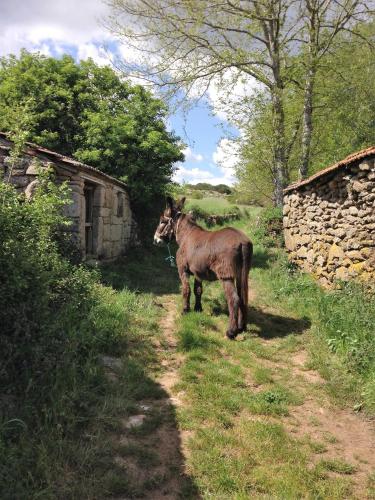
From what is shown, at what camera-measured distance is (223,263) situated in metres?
6.93

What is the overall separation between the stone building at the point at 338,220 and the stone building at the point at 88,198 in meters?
5.26

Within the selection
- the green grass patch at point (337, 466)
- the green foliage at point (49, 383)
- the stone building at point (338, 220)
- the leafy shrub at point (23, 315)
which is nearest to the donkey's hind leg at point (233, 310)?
the green foliage at point (49, 383)

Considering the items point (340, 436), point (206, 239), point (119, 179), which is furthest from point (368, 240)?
point (119, 179)

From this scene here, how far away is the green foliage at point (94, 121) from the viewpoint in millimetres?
13531

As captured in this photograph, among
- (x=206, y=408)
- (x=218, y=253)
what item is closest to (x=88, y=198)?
(x=218, y=253)

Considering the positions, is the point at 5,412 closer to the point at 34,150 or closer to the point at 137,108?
the point at 34,150

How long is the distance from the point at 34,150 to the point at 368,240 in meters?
7.12

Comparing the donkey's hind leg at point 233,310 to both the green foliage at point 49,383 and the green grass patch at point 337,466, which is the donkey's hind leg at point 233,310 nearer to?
the green foliage at point 49,383

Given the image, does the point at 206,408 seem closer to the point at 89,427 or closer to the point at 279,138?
the point at 89,427

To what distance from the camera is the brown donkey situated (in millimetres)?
6809

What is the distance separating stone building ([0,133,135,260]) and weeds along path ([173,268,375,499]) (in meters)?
4.27

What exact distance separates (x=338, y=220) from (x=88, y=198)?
6.49m

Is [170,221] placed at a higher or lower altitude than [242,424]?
higher

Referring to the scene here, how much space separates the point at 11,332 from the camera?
159 inches
